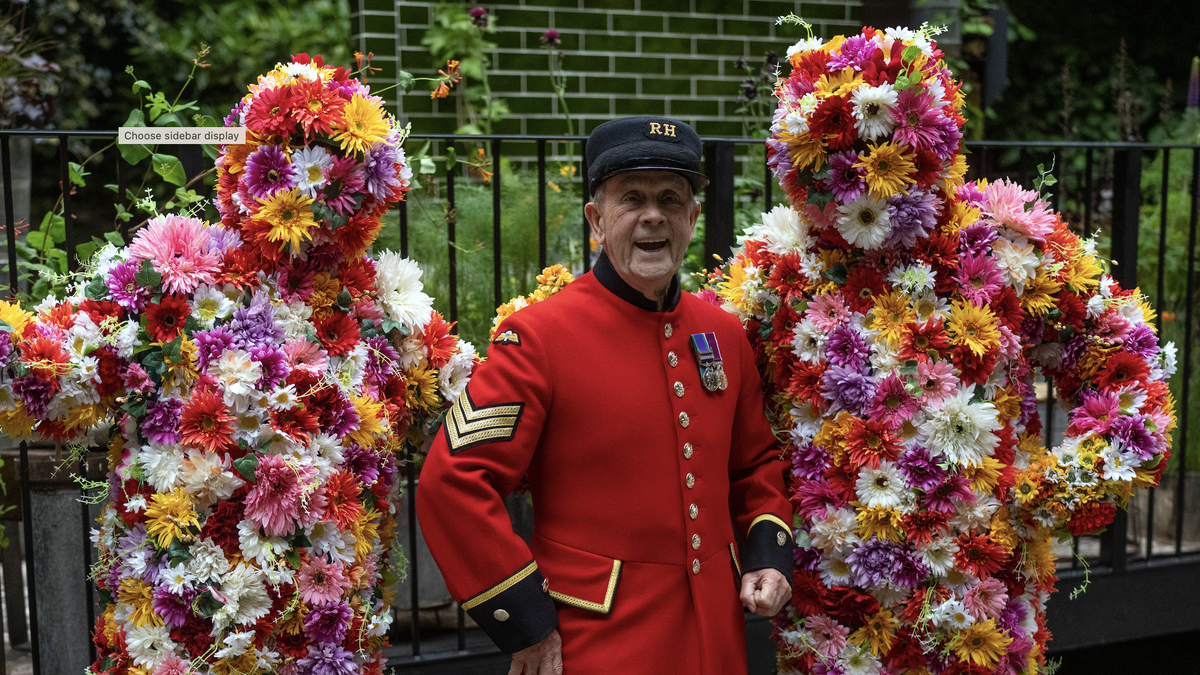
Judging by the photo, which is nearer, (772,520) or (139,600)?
(139,600)

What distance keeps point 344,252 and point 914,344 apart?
1.17 m

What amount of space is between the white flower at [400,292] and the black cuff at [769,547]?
0.81m

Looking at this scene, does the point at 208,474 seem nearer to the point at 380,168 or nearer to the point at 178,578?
the point at 178,578

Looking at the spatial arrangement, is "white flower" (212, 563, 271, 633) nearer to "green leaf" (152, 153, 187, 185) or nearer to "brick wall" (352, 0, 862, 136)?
"green leaf" (152, 153, 187, 185)

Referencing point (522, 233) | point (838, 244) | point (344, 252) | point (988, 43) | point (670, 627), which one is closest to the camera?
point (670, 627)

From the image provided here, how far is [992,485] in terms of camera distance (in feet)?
6.84

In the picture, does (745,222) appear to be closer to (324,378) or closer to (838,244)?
(838,244)

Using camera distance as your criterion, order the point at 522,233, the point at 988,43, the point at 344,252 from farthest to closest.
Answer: the point at 988,43, the point at 522,233, the point at 344,252

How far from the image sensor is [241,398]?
6.18 ft

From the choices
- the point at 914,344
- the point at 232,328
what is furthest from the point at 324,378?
the point at 914,344

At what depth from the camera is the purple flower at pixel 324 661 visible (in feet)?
6.38

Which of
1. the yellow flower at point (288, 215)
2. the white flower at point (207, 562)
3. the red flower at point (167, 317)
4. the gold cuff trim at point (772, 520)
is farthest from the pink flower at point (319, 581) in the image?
the gold cuff trim at point (772, 520)

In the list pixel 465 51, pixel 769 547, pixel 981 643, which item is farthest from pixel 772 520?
pixel 465 51

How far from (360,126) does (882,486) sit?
1259mm
